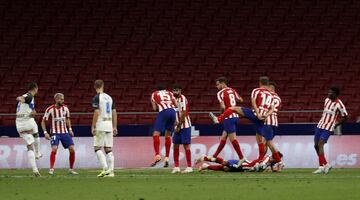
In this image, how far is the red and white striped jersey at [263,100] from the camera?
20562mm

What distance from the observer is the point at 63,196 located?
42.5 feet

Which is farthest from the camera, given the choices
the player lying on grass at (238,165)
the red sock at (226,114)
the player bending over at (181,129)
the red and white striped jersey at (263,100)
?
the player bending over at (181,129)

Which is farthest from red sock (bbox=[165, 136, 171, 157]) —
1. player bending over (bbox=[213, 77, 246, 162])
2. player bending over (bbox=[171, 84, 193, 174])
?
player bending over (bbox=[213, 77, 246, 162])

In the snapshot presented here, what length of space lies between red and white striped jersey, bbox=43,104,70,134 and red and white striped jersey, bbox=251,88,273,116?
16.1ft

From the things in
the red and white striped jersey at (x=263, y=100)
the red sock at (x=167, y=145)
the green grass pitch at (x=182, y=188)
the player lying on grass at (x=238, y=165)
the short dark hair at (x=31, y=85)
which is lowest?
the green grass pitch at (x=182, y=188)

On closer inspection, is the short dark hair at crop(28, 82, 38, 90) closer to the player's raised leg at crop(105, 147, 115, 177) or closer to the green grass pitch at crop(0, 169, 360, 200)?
the player's raised leg at crop(105, 147, 115, 177)

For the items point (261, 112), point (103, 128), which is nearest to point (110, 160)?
point (103, 128)

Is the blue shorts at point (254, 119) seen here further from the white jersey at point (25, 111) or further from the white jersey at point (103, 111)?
the white jersey at point (25, 111)

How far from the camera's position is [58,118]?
22.3 metres

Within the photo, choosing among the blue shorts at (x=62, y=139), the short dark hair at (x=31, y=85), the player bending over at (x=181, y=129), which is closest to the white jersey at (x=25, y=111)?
the short dark hair at (x=31, y=85)

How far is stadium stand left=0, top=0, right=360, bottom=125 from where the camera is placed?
31.9 metres

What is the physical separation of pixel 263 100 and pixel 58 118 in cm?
525

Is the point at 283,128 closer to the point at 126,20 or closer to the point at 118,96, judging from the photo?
the point at 118,96

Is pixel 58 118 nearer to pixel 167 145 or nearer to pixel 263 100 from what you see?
pixel 167 145
